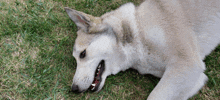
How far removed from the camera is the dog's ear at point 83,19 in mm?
2822

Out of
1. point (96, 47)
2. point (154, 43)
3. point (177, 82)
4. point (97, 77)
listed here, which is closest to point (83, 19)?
point (96, 47)

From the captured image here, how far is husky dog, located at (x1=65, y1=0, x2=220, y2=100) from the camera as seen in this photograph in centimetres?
251

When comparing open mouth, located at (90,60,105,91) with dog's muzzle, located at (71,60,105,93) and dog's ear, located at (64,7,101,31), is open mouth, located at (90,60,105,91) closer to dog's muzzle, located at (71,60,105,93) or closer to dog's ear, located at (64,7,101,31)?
dog's muzzle, located at (71,60,105,93)

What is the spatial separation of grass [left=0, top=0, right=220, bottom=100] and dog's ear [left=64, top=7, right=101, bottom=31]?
2.86 feet

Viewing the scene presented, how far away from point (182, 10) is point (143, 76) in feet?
4.64

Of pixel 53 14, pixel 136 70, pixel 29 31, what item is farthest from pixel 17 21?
pixel 136 70

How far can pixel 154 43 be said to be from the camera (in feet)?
8.66

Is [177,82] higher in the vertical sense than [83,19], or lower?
lower

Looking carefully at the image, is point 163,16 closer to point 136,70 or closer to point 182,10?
point 182,10

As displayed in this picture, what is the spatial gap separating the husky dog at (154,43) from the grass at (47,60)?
308mm

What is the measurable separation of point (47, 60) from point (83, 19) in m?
1.28

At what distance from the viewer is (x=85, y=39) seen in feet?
9.57

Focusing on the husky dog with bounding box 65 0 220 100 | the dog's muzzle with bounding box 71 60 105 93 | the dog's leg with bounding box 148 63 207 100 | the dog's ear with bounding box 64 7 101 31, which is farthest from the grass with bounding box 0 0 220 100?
the dog's ear with bounding box 64 7 101 31

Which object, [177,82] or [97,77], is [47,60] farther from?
[177,82]
